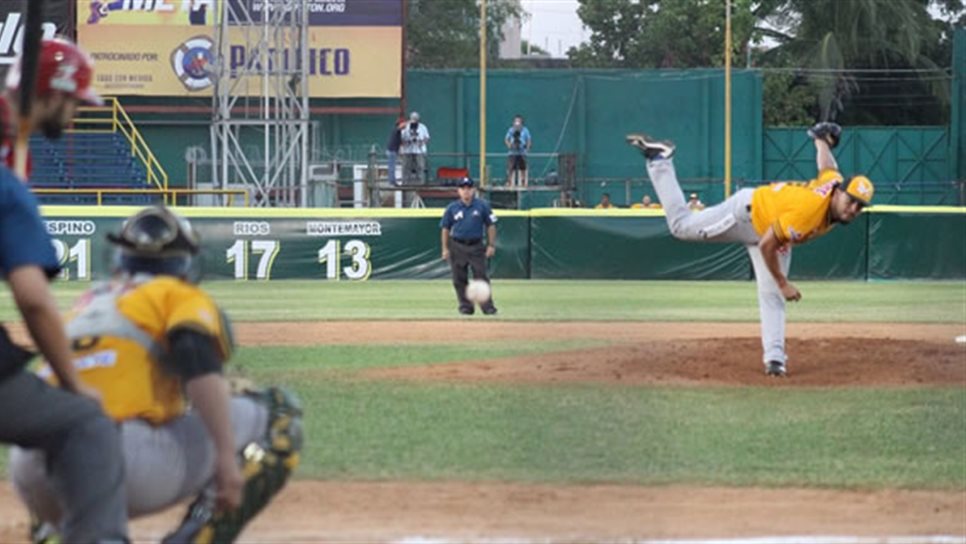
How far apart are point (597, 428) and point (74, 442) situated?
6331mm

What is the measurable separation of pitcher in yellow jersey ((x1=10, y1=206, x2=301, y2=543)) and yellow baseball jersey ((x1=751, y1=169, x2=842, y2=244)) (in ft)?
25.5

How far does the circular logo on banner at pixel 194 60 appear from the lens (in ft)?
143

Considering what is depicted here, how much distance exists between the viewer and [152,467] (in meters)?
5.19

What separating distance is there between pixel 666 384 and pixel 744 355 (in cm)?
182

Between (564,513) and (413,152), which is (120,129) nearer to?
(413,152)

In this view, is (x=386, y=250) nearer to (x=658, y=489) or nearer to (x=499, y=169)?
(x=499, y=169)

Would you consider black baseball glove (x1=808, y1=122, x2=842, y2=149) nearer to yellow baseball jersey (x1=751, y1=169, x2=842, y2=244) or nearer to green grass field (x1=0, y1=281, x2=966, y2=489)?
yellow baseball jersey (x1=751, y1=169, x2=842, y2=244)

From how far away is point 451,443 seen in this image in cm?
1020

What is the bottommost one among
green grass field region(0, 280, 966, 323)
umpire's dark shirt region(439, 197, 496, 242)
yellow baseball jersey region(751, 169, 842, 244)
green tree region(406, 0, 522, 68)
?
green grass field region(0, 280, 966, 323)

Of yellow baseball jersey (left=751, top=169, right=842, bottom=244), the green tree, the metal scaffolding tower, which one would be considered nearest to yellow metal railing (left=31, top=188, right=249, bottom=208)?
the metal scaffolding tower

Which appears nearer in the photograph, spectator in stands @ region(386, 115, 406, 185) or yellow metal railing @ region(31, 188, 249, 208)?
yellow metal railing @ region(31, 188, 249, 208)

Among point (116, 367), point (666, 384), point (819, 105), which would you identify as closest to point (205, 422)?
point (116, 367)

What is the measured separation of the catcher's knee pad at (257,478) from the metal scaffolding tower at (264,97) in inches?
1366

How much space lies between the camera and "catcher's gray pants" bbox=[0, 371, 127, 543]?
16.1 feet
